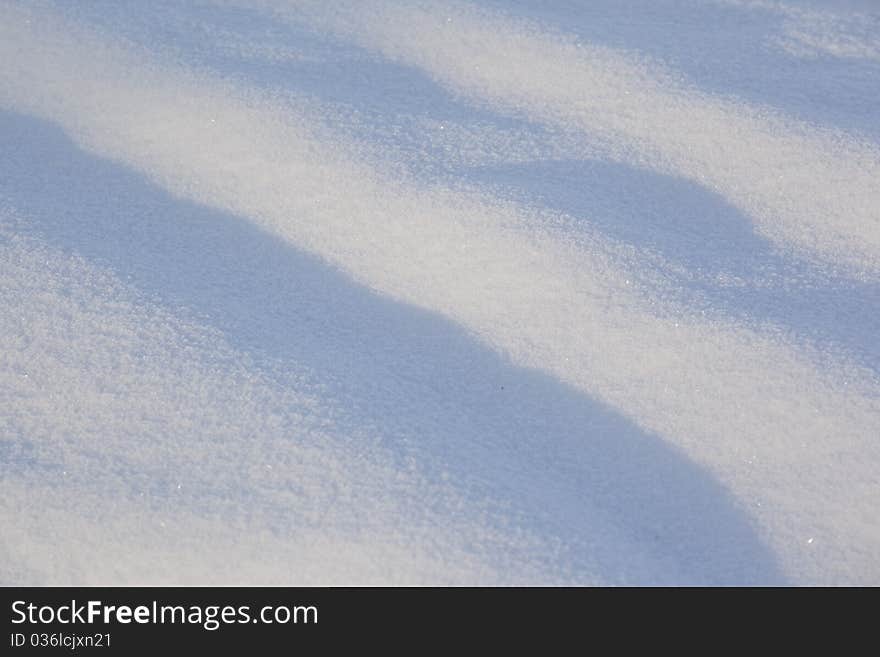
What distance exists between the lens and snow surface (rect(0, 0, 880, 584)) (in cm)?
106

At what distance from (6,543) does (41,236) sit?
49 cm

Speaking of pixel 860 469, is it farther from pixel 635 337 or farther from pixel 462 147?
pixel 462 147

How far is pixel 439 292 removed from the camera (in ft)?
4.28

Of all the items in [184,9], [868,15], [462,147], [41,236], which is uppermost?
[184,9]

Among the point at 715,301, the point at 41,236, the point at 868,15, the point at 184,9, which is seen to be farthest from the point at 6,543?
the point at 868,15

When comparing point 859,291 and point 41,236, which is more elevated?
point 41,236

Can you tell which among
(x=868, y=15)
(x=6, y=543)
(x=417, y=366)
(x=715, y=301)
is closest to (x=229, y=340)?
(x=417, y=366)

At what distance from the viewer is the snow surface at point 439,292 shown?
1057 mm
